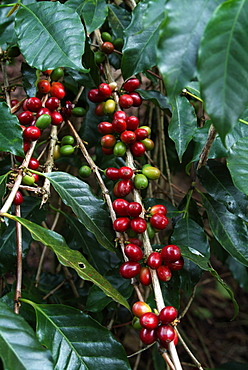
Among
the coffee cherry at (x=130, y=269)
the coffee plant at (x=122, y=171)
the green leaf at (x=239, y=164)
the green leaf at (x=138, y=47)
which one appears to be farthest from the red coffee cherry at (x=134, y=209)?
the green leaf at (x=138, y=47)

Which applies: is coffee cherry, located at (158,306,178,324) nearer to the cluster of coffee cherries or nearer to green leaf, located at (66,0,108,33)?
the cluster of coffee cherries

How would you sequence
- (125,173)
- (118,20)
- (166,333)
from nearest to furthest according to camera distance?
(166,333) → (125,173) → (118,20)

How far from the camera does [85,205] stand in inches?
32.5

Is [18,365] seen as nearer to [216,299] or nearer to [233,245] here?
[233,245]

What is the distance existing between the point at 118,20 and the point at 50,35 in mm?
425

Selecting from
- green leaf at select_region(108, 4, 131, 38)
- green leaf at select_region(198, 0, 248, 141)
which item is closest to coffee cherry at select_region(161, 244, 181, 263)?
green leaf at select_region(198, 0, 248, 141)

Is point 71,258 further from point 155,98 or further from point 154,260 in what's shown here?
point 155,98

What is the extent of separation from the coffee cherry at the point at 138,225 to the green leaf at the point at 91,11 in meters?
0.51

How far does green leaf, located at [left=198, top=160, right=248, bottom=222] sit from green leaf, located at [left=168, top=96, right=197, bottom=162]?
0.13 m

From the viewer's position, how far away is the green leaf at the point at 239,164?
29.3 inches

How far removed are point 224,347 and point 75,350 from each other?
1677 mm

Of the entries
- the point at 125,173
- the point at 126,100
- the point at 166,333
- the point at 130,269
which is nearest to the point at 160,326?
the point at 166,333

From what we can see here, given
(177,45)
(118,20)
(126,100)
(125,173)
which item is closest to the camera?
(177,45)

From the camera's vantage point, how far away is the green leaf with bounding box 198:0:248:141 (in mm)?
452
